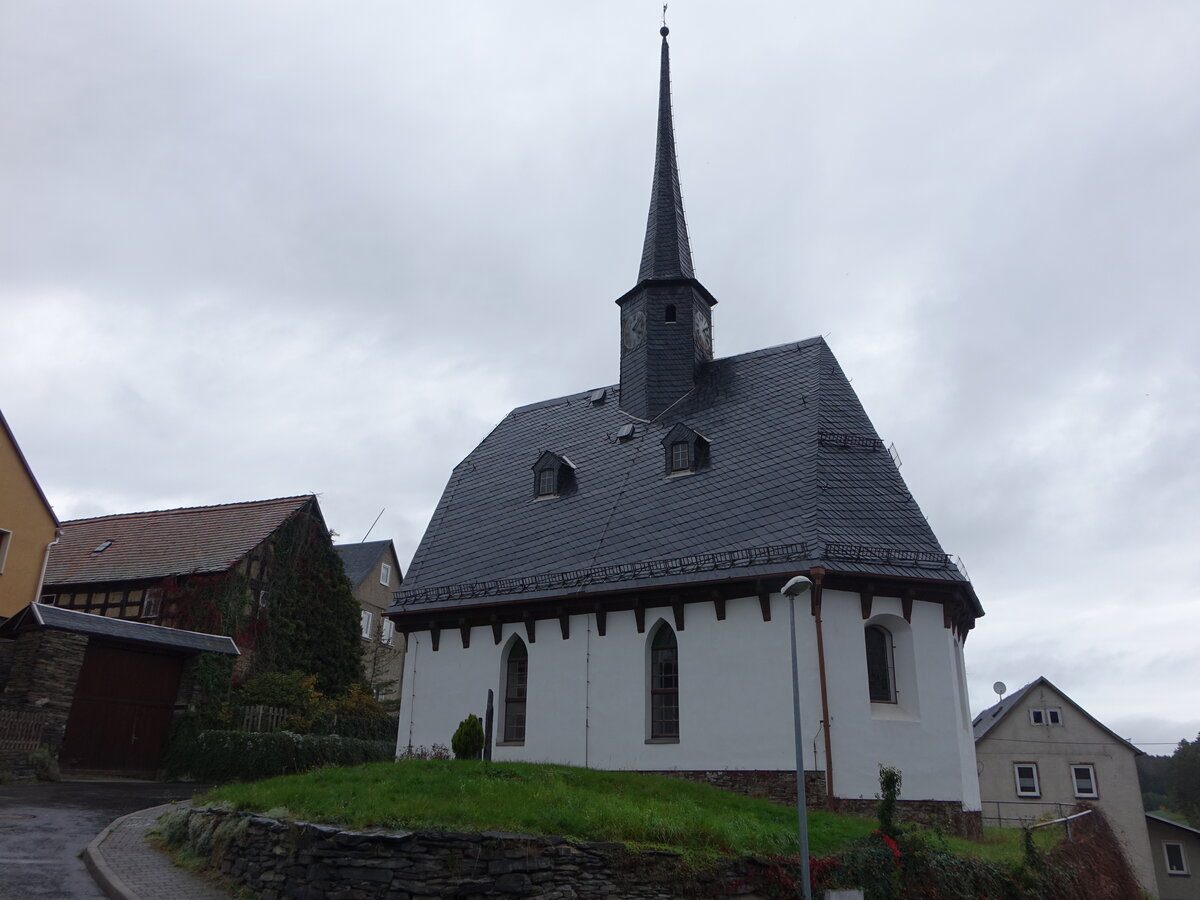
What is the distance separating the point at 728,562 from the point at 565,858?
8.00 m

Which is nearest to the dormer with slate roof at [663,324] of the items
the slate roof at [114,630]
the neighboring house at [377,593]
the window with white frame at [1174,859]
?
the slate roof at [114,630]

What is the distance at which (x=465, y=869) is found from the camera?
10172 millimetres

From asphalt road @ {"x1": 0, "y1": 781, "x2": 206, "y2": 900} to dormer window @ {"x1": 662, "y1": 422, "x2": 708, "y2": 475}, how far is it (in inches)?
474

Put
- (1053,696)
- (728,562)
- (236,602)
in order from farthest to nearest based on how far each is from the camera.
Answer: (1053,696) < (236,602) < (728,562)

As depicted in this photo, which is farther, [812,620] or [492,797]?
[812,620]

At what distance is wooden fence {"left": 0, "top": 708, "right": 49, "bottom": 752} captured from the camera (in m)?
18.7

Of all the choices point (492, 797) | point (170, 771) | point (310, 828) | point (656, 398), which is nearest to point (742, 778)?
point (492, 797)

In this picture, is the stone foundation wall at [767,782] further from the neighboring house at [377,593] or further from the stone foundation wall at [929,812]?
the neighboring house at [377,593]

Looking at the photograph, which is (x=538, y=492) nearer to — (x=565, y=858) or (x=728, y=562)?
(x=728, y=562)

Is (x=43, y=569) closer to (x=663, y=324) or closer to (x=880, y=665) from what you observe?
(x=663, y=324)

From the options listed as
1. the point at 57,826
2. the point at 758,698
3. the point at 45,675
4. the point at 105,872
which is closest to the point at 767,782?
the point at 758,698

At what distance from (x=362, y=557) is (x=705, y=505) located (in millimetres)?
31376

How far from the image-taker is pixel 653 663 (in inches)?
728

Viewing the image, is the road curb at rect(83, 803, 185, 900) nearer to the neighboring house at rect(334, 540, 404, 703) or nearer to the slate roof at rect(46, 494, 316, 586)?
the slate roof at rect(46, 494, 316, 586)
